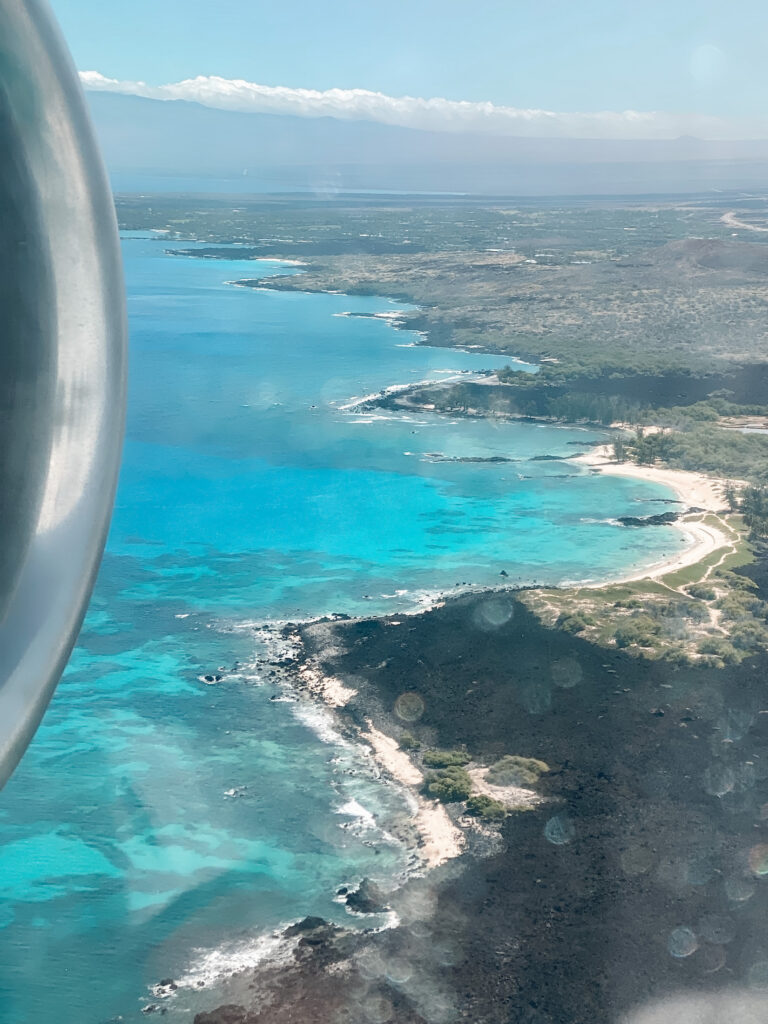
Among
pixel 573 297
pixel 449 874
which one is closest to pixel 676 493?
pixel 449 874

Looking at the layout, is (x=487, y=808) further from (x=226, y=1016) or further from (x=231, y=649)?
(x=231, y=649)

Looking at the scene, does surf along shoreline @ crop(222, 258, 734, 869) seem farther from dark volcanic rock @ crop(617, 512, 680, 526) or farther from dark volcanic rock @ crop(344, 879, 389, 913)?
dark volcanic rock @ crop(344, 879, 389, 913)

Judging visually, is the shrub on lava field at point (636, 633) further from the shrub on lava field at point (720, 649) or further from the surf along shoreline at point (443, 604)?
the surf along shoreline at point (443, 604)

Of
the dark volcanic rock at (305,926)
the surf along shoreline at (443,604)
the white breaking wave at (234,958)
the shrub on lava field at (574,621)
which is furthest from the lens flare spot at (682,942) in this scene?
the shrub on lava field at (574,621)

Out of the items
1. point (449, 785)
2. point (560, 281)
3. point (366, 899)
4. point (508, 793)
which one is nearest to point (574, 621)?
point (508, 793)

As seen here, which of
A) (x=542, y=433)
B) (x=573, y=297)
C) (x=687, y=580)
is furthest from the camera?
(x=573, y=297)

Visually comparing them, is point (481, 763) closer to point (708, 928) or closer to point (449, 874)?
point (449, 874)

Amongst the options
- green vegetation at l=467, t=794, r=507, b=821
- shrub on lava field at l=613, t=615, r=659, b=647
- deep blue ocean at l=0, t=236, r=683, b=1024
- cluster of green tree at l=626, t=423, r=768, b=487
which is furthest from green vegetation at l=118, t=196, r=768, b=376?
green vegetation at l=467, t=794, r=507, b=821
